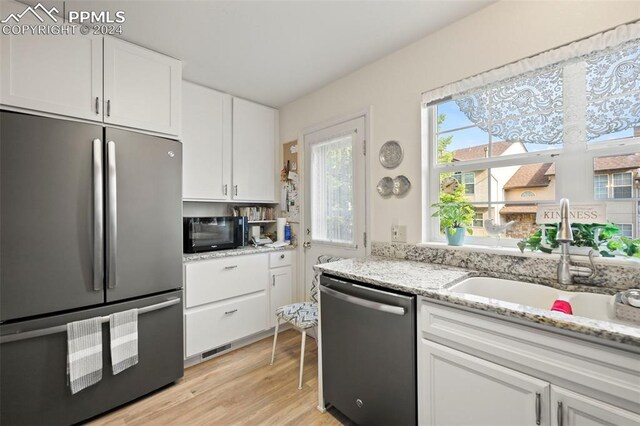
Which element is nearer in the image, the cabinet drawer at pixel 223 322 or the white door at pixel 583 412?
the white door at pixel 583 412

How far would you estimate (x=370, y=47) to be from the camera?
202 centimetres

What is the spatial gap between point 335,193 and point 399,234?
0.77 metres

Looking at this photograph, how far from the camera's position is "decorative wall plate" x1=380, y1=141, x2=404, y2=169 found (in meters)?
2.05

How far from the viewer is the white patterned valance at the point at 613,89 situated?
1252 millimetres

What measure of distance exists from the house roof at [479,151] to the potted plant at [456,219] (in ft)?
1.03

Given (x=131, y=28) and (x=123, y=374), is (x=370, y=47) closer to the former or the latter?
(x=131, y=28)

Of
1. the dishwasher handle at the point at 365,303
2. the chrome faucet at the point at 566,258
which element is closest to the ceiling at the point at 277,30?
the chrome faucet at the point at 566,258

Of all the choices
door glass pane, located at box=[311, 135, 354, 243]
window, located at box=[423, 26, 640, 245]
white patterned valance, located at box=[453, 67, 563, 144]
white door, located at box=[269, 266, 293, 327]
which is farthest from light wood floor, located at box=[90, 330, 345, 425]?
white patterned valance, located at box=[453, 67, 563, 144]

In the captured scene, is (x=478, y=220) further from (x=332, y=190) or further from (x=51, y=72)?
(x=51, y=72)

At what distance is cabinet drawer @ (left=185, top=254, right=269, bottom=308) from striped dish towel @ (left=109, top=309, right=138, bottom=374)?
1.45 feet

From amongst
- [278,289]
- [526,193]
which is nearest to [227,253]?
[278,289]

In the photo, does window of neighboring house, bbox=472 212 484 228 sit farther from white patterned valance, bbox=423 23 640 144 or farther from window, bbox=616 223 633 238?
window, bbox=616 223 633 238

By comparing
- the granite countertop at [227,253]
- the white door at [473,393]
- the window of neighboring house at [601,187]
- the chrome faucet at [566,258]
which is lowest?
the white door at [473,393]

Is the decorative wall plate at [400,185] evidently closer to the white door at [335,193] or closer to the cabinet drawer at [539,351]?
the white door at [335,193]
